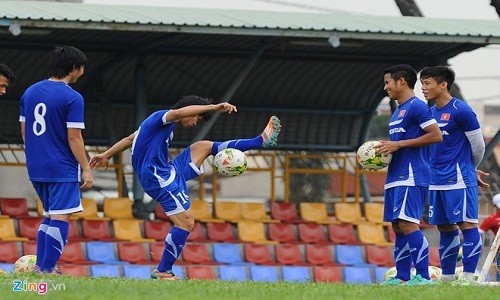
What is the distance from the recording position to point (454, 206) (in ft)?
49.3

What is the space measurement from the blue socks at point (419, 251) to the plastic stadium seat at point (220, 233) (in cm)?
1173

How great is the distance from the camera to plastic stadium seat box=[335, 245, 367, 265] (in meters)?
26.7

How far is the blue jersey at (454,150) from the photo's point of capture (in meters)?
15.1

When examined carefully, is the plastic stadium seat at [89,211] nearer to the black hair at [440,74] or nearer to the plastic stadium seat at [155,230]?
the plastic stadium seat at [155,230]

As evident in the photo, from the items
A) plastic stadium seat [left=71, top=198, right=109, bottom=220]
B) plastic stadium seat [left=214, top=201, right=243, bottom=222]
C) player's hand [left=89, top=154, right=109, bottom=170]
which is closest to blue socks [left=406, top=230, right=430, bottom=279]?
player's hand [left=89, top=154, right=109, bottom=170]

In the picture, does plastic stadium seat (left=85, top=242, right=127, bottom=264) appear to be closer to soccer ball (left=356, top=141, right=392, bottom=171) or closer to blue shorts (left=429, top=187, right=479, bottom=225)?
soccer ball (left=356, top=141, right=392, bottom=171)

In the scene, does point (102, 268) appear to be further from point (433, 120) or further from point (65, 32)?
point (433, 120)

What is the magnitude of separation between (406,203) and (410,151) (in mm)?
507

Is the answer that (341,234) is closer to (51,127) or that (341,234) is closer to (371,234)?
(371,234)

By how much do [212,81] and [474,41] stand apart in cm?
547

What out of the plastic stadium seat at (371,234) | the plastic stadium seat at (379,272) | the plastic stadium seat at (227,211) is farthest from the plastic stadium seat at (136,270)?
the plastic stadium seat at (371,234)

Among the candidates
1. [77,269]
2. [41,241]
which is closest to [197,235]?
[77,269]

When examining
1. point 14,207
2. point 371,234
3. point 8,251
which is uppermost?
point 14,207

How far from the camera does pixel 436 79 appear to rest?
1504 cm
